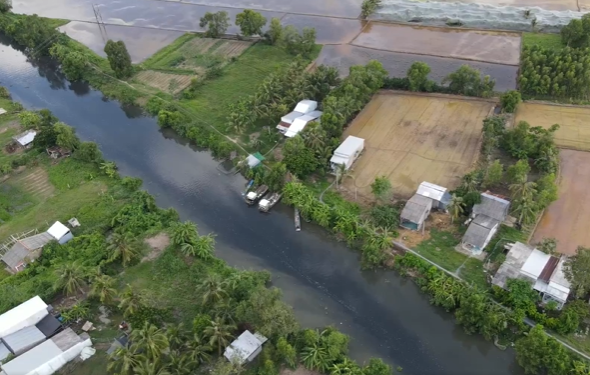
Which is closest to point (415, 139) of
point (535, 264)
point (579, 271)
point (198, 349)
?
point (535, 264)

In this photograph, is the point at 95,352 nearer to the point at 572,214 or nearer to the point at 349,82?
the point at 349,82

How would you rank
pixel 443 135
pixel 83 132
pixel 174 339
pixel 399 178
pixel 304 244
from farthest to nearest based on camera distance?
pixel 83 132 < pixel 443 135 < pixel 399 178 < pixel 304 244 < pixel 174 339

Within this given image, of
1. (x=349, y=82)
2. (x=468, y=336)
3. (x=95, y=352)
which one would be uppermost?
(x=349, y=82)

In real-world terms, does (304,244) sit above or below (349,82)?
below

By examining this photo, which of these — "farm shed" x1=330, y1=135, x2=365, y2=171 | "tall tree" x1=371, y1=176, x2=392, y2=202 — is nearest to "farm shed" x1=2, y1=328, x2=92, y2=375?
"tall tree" x1=371, y1=176, x2=392, y2=202

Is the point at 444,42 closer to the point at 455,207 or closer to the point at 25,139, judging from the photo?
the point at 455,207

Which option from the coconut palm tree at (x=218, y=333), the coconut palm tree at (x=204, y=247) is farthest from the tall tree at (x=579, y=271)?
the coconut palm tree at (x=204, y=247)

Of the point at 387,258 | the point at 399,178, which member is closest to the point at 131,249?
the point at 387,258
